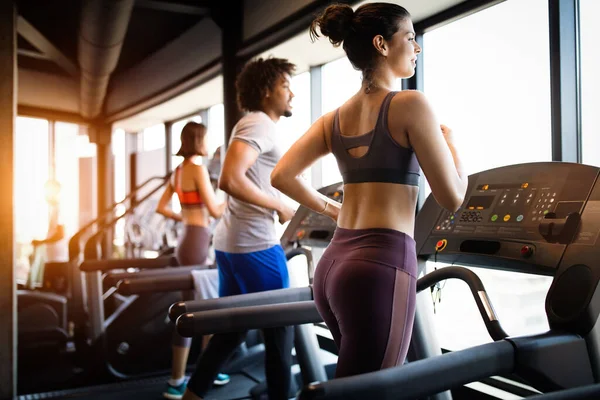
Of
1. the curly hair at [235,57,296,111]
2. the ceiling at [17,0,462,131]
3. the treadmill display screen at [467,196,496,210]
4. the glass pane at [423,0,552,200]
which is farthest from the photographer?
the ceiling at [17,0,462,131]

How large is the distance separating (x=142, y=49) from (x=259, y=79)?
15.3 ft

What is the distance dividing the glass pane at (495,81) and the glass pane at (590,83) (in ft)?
0.48

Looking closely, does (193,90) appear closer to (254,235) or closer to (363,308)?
(254,235)

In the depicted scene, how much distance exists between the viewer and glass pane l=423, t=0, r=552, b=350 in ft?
8.38

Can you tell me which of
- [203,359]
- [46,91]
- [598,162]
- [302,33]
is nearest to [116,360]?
[203,359]

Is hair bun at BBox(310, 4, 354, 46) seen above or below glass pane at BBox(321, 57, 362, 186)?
below

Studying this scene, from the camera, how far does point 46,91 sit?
24.8 ft

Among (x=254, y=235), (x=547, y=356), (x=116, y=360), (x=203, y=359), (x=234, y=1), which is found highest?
(x=234, y=1)

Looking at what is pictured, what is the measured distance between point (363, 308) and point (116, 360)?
2915mm

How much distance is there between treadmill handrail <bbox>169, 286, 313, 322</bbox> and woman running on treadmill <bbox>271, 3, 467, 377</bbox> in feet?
1.69

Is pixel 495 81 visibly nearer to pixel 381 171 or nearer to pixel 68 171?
pixel 381 171

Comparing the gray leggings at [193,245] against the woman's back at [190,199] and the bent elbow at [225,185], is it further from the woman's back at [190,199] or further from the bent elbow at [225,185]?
the bent elbow at [225,185]

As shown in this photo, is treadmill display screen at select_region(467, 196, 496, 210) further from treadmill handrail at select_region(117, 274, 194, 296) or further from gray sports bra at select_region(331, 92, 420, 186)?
treadmill handrail at select_region(117, 274, 194, 296)

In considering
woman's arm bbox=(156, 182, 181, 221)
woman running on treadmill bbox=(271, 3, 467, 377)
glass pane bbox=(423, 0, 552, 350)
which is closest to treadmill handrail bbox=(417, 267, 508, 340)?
woman running on treadmill bbox=(271, 3, 467, 377)
